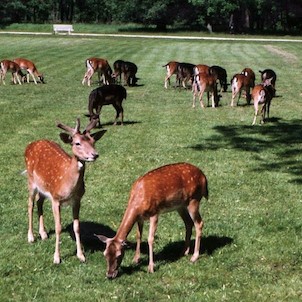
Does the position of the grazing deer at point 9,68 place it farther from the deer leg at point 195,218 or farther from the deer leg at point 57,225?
the deer leg at point 195,218

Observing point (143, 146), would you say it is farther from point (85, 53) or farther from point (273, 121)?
point (85, 53)

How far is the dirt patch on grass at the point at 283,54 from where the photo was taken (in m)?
37.1

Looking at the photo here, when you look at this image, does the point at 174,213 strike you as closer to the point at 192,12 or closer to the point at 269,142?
the point at 269,142

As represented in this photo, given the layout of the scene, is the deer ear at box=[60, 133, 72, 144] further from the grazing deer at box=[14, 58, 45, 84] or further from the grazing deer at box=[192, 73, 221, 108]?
the grazing deer at box=[14, 58, 45, 84]

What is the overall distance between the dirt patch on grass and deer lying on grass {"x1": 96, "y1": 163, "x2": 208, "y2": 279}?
100ft

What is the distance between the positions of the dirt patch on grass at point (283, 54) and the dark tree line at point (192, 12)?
17.5 m

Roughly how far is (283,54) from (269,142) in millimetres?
27744

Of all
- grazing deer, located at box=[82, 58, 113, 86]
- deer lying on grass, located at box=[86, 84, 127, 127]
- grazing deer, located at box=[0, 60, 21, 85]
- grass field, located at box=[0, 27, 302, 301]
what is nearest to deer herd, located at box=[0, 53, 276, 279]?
grass field, located at box=[0, 27, 302, 301]

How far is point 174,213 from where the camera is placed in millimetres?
9062

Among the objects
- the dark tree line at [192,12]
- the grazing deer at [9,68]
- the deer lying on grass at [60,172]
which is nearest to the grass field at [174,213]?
the deer lying on grass at [60,172]

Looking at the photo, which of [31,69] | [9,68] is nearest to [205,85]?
[31,69]

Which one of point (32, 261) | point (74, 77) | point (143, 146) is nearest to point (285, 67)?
point (74, 77)

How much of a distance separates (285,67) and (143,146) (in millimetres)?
21007

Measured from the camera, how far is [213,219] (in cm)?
887
